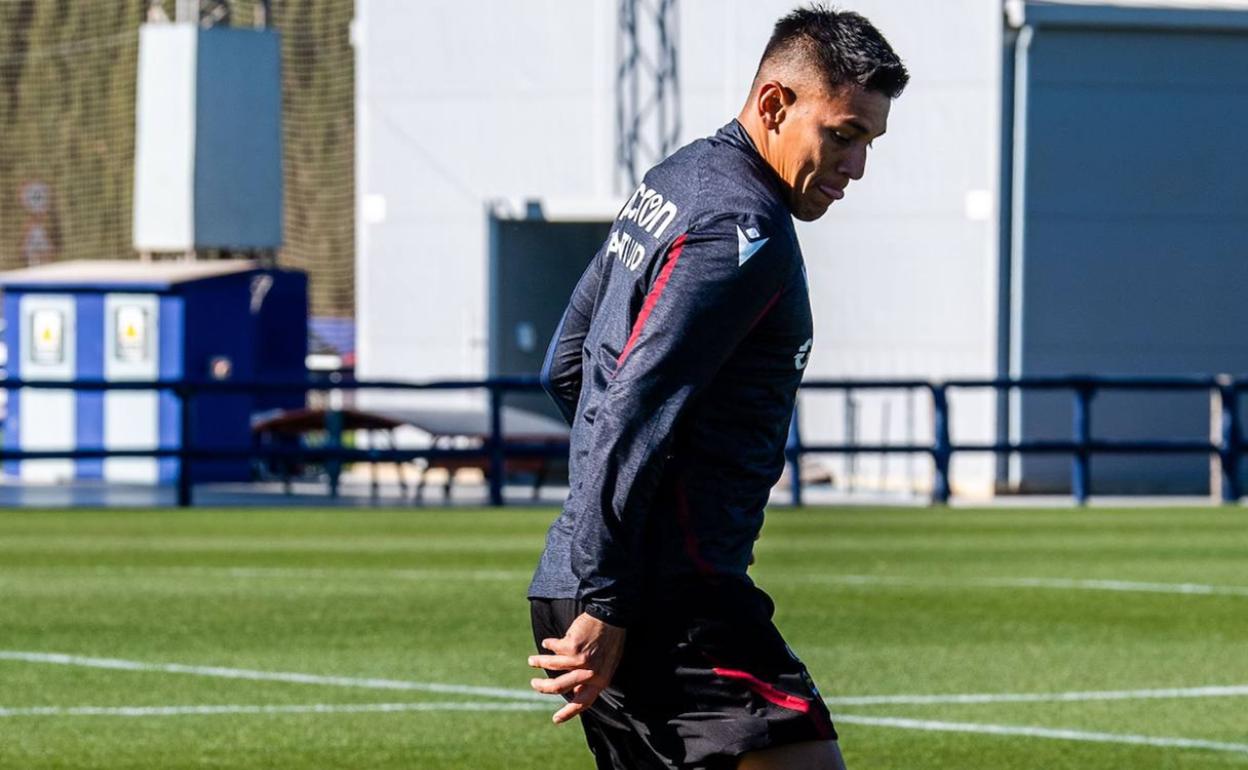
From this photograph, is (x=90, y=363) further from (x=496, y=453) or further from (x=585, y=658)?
(x=585, y=658)

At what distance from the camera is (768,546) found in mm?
16547

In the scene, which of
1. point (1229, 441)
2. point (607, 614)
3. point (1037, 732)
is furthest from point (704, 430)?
point (1229, 441)

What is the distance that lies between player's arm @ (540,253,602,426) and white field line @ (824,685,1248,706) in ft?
14.8

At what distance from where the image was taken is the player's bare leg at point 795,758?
A: 4.30 meters

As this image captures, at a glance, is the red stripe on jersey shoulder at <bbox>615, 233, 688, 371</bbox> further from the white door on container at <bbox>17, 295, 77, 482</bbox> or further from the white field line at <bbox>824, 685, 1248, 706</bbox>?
Answer: the white door on container at <bbox>17, 295, 77, 482</bbox>

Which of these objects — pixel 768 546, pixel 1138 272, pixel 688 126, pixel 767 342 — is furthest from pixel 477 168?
pixel 767 342

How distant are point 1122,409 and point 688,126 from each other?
6.35 m

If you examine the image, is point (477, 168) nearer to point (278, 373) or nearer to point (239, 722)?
point (278, 373)

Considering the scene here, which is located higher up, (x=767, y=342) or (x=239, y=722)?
(x=767, y=342)

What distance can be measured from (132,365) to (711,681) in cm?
2481

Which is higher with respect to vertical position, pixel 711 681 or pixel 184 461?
pixel 711 681

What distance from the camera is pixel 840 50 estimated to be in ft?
14.2

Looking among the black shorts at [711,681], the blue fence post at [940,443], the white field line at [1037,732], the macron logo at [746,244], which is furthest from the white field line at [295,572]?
the macron logo at [746,244]

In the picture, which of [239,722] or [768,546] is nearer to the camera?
[239,722]
